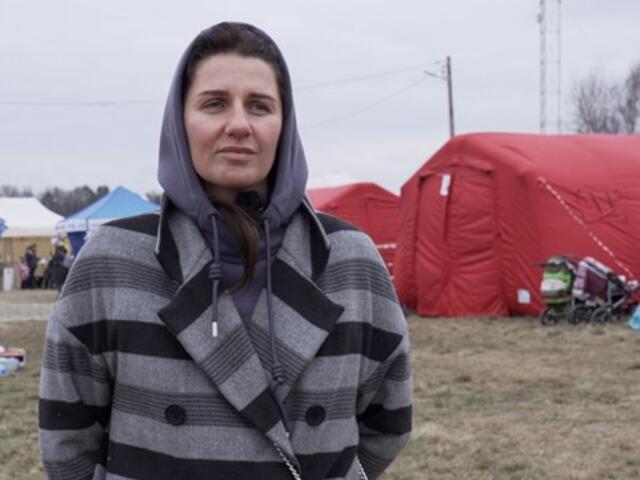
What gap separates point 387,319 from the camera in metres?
2.13

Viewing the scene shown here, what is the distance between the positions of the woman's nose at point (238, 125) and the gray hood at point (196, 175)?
0.33ft

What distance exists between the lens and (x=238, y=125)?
6.33 ft

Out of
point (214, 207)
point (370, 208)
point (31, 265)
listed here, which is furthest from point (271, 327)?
point (31, 265)

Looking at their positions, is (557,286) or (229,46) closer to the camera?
(229,46)

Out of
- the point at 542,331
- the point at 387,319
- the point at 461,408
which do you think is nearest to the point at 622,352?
the point at 542,331

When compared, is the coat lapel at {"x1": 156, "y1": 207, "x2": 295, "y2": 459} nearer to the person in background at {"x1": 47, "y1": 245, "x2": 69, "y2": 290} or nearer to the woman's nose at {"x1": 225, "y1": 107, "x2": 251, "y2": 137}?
the woman's nose at {"x1": 225, "y1": 107, "x2": 251, "y2": 137}

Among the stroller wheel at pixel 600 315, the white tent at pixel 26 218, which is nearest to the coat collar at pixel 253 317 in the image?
the stroller wheel at pixel 600 315

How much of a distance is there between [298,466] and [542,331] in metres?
11.0

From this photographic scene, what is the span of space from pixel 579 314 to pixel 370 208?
9.00 m

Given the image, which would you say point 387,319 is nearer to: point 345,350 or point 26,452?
point 345,350

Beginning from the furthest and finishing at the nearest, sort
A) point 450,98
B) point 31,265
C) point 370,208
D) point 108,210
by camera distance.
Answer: point 450,98, point 31,265, point 370,208, point 108,210

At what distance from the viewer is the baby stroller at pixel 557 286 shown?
13.2m

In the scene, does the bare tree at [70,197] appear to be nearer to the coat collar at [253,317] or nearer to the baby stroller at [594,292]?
the baby stroller at [594,292]

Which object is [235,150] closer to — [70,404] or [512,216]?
[70,404]
